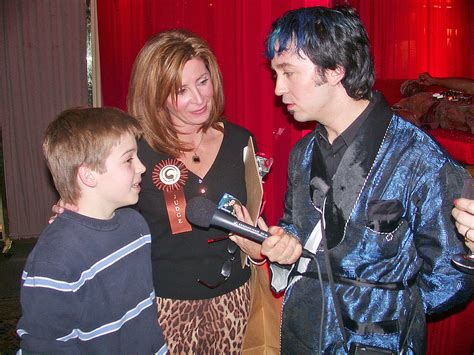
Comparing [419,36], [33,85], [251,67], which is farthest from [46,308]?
[419,36]

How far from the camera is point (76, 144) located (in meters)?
1.51

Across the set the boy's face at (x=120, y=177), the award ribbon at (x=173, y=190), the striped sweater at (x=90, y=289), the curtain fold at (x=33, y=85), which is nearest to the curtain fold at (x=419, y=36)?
the curtain fold at (x=33, y=85)

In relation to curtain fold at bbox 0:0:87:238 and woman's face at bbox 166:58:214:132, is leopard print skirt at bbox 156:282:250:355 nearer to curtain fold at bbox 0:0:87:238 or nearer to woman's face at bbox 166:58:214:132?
woman's face at bbox 166:58:214:132

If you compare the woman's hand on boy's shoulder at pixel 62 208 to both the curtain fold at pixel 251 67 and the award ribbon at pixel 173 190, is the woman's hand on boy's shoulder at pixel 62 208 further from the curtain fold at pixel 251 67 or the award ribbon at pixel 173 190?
the curtain fold at pixel 251 67

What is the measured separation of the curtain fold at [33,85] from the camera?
5.70 meters

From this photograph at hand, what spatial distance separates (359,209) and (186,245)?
702 mm

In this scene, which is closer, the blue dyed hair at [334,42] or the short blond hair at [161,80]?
the blue dyed hair at [334,42]

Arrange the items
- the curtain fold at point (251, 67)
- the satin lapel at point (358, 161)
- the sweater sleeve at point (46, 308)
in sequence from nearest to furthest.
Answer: the sweater sleeve at point (46, 308), the satin lapel at point (358, 161), the curtain fold at point (251, 67)

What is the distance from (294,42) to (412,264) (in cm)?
81

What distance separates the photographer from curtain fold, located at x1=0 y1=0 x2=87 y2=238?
5699 millimetres

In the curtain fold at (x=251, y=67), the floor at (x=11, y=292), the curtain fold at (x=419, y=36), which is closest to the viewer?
the curtain fold at (x=251, y=67)

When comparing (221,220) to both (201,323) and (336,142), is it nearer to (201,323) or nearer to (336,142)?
(336,142)

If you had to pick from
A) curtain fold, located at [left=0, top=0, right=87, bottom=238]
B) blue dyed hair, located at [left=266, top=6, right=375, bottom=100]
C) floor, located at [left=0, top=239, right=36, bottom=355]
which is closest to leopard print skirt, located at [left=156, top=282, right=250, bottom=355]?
blue dyed hair, located at [left=266, top=6, right=375, bottom=100]

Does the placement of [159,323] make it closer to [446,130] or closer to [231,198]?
[231,198]
